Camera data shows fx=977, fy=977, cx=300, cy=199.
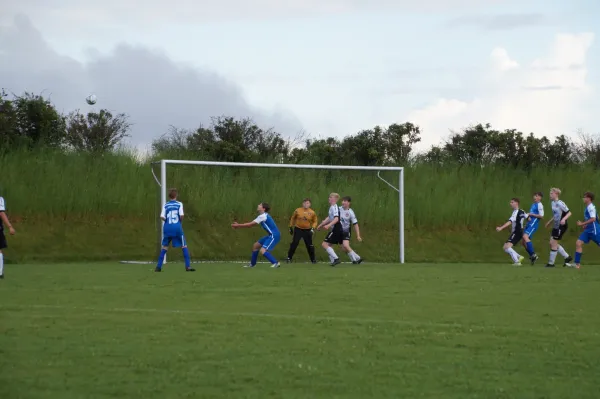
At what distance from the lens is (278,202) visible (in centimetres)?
3052

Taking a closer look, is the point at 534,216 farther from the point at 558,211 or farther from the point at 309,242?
the point at 309,242

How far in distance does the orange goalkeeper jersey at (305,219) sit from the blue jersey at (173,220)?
5.52m

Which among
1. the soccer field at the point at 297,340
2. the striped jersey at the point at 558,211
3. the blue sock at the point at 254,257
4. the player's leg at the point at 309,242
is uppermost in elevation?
the striped jersey at the point at 558,211

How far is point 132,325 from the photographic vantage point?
10.8 metres

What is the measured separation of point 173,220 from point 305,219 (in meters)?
5.78

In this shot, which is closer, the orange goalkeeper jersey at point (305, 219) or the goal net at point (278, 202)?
the orange goalkeeper jersey at point (305, 219)

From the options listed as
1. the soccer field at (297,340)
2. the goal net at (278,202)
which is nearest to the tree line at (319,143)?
the goal net at (278,202)

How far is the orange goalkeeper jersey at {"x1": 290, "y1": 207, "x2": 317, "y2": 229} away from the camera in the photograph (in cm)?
2636

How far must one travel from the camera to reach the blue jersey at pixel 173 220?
2136 centimetres

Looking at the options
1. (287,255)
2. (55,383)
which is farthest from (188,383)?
(287,255)

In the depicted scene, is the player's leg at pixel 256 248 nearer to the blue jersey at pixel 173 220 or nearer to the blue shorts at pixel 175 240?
the blue shorts at pixel 175 240

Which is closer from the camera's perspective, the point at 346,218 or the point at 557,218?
the point at 557,218

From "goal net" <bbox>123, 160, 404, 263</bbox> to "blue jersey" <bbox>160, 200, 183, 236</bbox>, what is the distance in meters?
6.06

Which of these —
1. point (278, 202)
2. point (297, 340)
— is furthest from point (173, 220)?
point (297, 340)
